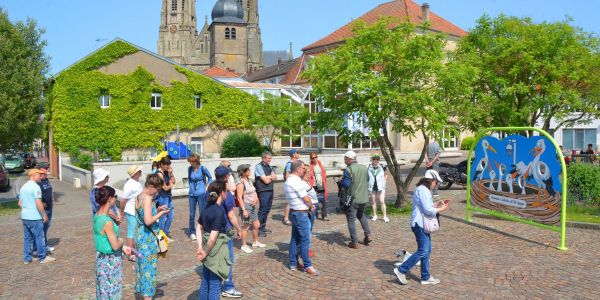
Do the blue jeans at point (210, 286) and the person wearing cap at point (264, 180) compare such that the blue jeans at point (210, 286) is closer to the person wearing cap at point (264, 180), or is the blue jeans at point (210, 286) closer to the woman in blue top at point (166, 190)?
the woman in blue top at point (166, 190)

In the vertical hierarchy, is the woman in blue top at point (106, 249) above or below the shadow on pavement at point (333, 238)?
above

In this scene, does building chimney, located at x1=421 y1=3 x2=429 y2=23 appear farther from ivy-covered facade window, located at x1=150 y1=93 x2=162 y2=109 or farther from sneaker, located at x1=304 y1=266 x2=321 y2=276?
sneaker, located at x1=304 y1=266 x2=321 y2=276

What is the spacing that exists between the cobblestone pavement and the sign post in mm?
441

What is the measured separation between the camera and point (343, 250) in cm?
887

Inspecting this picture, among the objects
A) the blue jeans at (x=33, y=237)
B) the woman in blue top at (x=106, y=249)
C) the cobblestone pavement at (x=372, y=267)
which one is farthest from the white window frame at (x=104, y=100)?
the woman in blue top at (x=106, y=249)

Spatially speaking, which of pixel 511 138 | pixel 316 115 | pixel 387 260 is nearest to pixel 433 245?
pixel 387 260

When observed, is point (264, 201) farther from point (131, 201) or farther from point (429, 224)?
point (429, 224)

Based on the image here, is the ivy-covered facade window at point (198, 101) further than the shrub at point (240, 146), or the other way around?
the ivy-covered facade window at point (198, 101)

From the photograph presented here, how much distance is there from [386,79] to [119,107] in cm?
2423

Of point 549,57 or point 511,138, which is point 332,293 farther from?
point 549,57

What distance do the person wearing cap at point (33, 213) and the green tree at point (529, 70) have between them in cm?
1533

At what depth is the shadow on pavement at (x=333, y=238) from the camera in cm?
949

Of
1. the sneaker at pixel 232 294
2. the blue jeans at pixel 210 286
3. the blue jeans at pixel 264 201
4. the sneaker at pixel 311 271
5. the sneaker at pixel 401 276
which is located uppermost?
the blue jeans at pixel 264 201

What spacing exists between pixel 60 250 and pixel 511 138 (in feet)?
30.6
